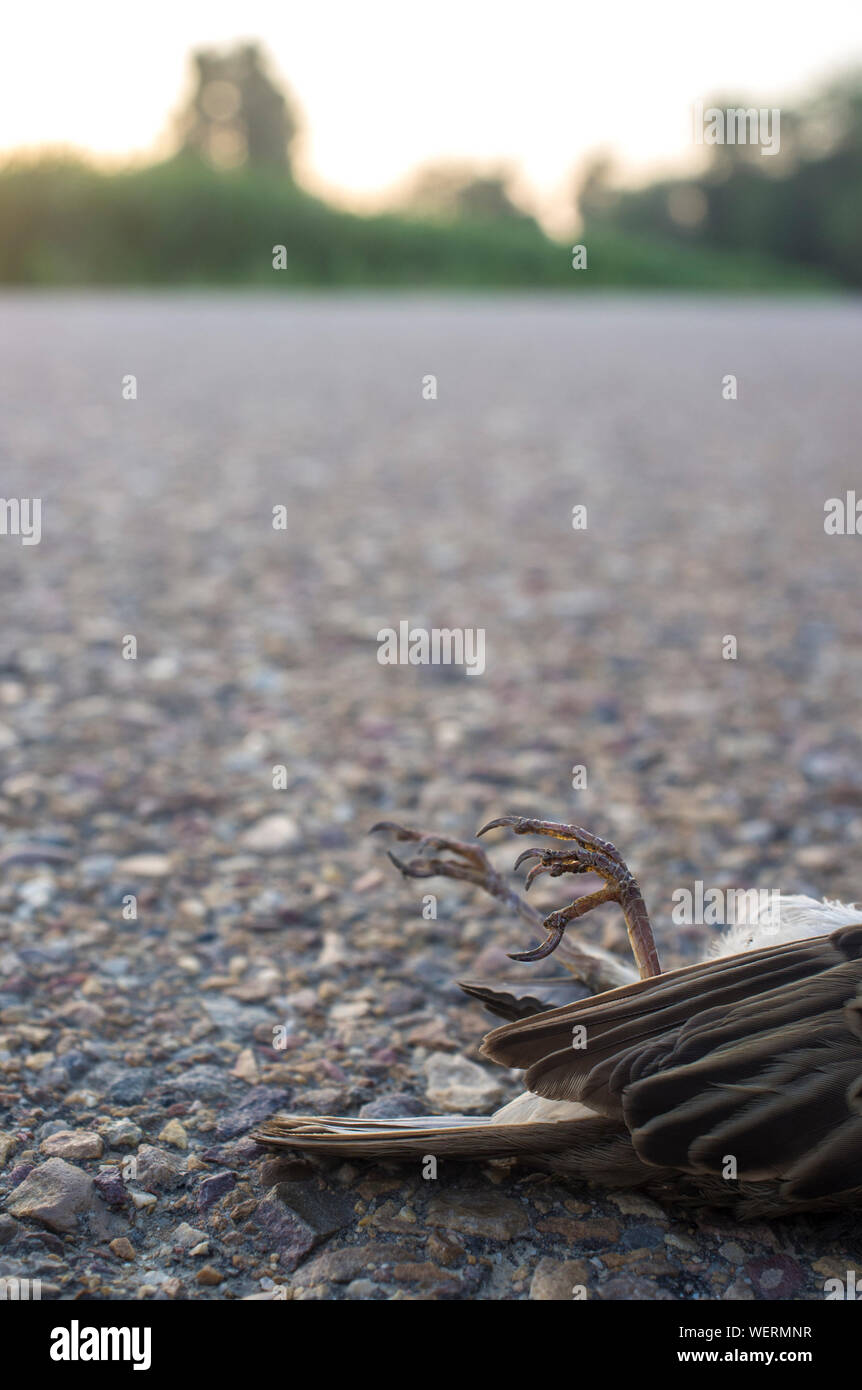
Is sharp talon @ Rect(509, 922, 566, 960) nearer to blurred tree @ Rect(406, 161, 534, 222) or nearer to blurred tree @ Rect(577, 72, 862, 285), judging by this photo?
blurred tree @ Rect(406, 161, 534, 222)

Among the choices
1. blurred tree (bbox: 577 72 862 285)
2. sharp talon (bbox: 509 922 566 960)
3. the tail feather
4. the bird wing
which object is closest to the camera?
the bird wing

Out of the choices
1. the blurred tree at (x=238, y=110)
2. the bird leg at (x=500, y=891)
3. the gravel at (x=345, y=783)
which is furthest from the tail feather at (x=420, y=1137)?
the blurred tree at (x=238, y=110)

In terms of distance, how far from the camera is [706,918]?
277 cm

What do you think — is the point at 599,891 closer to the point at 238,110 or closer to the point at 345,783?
the point at 345,783

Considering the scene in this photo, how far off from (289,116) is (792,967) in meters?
46.8

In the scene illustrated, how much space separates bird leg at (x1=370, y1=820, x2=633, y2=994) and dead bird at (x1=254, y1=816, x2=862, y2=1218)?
0.56ft

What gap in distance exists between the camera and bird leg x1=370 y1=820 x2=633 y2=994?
2.02m

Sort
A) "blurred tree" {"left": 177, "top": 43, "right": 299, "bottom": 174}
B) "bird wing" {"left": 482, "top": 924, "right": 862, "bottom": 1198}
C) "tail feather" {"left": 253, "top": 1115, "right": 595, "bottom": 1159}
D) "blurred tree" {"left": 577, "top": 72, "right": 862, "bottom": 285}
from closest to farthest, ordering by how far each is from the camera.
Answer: "bird wing" {"left": 482, "top": 924, "right": 862, "bottom": 1198} < "tail feather" {"left": 253, "top": 1115, "right": 595, "bottom": 1159} < "blurred tree" {"left": 177, "top": 43, "right": 299, "bottom": 174} < "blurred tree" {"left": 577, "top": 72, "right": 862, "bottom": 285}

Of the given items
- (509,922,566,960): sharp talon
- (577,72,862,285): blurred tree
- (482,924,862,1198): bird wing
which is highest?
(577,72,862,285): blurred tree

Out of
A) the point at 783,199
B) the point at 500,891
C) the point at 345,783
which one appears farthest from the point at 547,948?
the point at 783,199

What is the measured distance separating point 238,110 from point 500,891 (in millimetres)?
46828

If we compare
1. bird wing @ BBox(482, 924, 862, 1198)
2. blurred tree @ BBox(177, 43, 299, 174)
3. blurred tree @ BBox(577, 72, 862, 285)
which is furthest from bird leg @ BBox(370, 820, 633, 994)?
blurred tree @ BBox(577, 72, 862, 285)
